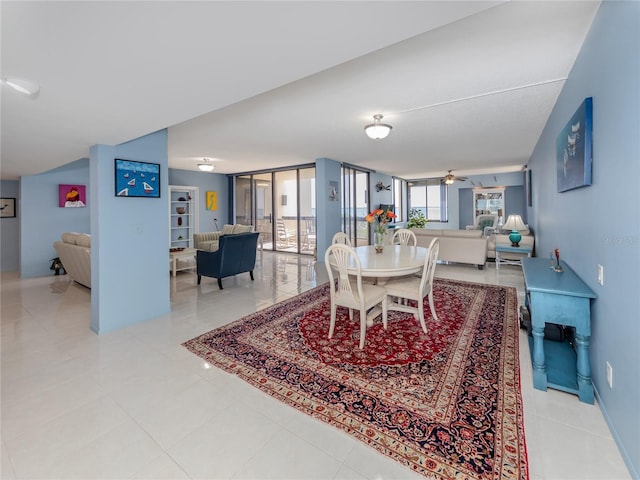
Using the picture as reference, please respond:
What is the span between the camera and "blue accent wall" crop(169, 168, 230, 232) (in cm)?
829

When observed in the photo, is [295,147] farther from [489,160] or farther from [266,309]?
[489,160]

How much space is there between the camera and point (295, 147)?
554 cm

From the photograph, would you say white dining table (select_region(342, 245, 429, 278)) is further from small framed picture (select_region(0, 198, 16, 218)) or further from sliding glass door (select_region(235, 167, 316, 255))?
small framed picture (select_region(0, 198, 16, 218))

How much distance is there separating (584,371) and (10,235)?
380 inches

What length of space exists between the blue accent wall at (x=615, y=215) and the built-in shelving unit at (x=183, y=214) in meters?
8.13

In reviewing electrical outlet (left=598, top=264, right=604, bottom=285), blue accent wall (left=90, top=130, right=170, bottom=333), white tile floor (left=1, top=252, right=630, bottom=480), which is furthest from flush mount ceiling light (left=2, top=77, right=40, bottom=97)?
electrical outlet (left=598, top=264, right=604, bottom=285)

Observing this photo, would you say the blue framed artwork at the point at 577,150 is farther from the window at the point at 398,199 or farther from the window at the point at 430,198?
the window at the point at 430,198

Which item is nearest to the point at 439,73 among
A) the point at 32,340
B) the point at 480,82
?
the point at 480,82

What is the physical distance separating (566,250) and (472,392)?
1687 millimetres

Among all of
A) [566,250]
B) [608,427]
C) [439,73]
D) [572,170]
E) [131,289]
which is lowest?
[608,427]

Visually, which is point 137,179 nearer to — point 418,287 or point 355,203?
point 418,287

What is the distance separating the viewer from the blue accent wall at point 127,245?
3039mm

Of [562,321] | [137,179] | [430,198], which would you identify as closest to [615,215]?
[562,321]

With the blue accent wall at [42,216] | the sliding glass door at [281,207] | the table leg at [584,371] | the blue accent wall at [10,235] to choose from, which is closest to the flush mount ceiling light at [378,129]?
the table leg at [584,371]
